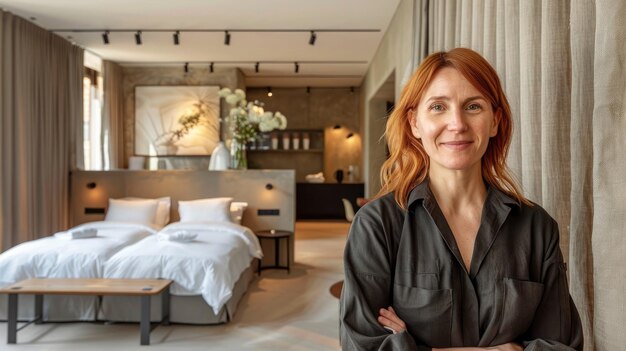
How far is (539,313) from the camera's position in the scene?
121cm

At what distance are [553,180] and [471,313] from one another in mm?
729

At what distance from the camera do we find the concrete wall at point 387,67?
5.20 meters

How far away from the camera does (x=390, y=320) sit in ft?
3.91

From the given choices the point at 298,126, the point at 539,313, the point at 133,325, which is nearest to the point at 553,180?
the point at 539,313

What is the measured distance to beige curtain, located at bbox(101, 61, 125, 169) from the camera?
8719mm

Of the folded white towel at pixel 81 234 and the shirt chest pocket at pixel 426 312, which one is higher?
the shirt chest pocket at pixel 426 312

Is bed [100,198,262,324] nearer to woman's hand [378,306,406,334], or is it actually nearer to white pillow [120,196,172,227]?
white pillow [120,196,172,227]

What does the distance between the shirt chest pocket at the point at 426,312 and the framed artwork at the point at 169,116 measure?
8539 mm

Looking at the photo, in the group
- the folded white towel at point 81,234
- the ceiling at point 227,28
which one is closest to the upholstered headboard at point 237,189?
the folded white towel at point 81,234

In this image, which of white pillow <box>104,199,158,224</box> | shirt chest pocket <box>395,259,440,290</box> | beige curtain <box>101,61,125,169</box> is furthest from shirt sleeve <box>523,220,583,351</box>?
beige curtain <box>101,61,125,169</box>

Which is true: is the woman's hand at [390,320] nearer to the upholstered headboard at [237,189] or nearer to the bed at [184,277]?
the bed at [184,277]

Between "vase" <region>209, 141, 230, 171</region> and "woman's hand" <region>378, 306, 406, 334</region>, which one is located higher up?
"vase" <region>209, 141, 230, 171</region>

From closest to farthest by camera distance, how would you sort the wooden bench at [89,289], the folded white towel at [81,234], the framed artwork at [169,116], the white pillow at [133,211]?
the wooden bench at [89,289] < the folded white towel at [81,234] < the white pillow at [133,211] < the framed artwork at [169,116]

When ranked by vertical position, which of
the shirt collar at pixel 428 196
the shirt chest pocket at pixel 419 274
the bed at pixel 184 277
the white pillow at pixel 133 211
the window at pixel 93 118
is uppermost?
the window at pixel 93 118
